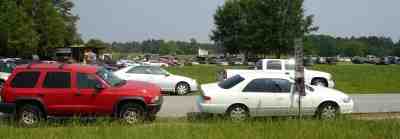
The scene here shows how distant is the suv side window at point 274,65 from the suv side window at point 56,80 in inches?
449

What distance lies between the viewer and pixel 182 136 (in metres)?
7.75

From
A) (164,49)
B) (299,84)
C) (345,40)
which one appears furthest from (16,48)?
(345,40)

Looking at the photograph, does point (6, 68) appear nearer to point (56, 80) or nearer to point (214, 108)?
point (56, 80)

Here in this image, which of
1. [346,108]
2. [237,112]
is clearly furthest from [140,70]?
[346,108]

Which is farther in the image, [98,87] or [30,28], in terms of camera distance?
[30,28]

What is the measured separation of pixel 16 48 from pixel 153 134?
44922mm

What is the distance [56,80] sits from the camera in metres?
10.7

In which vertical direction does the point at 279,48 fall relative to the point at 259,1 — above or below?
below

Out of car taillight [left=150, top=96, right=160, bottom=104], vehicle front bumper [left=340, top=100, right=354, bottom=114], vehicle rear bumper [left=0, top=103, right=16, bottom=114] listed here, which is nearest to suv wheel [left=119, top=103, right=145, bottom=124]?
car taillight [left=150, top=96, right=160, bottom=104]

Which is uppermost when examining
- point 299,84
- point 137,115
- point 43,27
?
point 43,27

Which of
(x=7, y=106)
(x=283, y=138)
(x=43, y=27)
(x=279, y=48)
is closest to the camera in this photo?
(x=283, y=138)

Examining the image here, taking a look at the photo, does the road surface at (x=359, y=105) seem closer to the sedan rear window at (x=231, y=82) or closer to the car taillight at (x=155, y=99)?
the car taillight at (x=155, y=99)

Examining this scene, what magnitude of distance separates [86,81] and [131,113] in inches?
54.8

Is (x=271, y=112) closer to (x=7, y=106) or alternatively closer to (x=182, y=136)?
(x=182, y=136)
